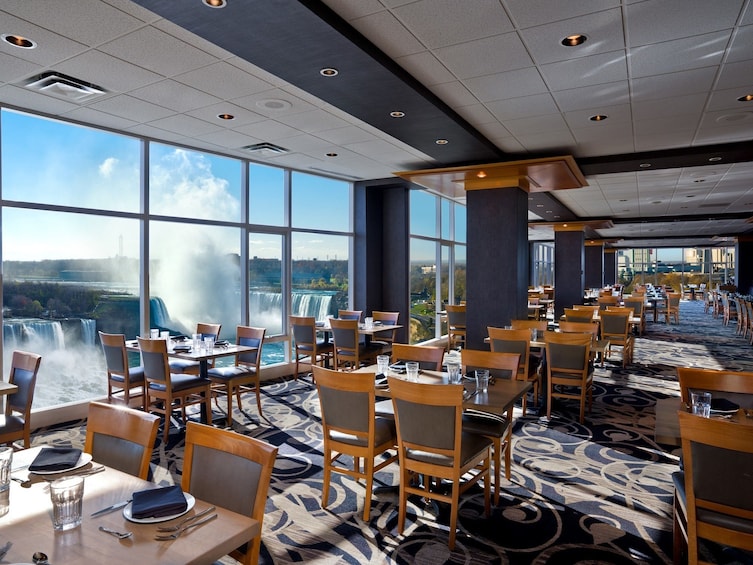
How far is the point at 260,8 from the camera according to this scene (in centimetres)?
269

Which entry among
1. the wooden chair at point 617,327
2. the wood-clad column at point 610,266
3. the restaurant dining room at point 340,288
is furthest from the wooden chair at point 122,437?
the wood-clad column at point 610,266

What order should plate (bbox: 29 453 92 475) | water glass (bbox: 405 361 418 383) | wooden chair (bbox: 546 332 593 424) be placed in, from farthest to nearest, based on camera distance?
wooden chair (bbox: 546 332 593 424)
water glass (bbox: 405 361 418 383)
plate (bbox: 29 453 92 475)

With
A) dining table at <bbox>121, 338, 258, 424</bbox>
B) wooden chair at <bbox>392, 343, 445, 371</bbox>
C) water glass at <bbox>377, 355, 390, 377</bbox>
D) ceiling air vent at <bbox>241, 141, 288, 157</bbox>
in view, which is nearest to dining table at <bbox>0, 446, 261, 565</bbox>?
water glass at <bbox>377, 355, 390, 377</bbox>

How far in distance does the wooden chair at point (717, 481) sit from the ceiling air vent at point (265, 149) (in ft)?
17.9

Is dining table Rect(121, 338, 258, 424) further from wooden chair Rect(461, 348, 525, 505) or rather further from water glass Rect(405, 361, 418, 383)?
wooden chair Rect(461, 348, 525, 505)

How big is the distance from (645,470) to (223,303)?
5598mm

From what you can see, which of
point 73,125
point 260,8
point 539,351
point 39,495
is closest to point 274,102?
point 260,8

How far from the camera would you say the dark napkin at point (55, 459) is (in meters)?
1.91

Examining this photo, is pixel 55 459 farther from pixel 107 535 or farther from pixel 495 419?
pixel 495 419

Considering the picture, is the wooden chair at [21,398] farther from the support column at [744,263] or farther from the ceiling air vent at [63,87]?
the support column at [744,263]

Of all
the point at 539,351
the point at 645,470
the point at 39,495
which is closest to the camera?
the point at 39,495

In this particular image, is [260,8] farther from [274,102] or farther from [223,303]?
[223,303]

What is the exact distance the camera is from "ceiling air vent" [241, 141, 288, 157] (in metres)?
6.33

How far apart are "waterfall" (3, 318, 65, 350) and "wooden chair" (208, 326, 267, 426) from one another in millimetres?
1757
